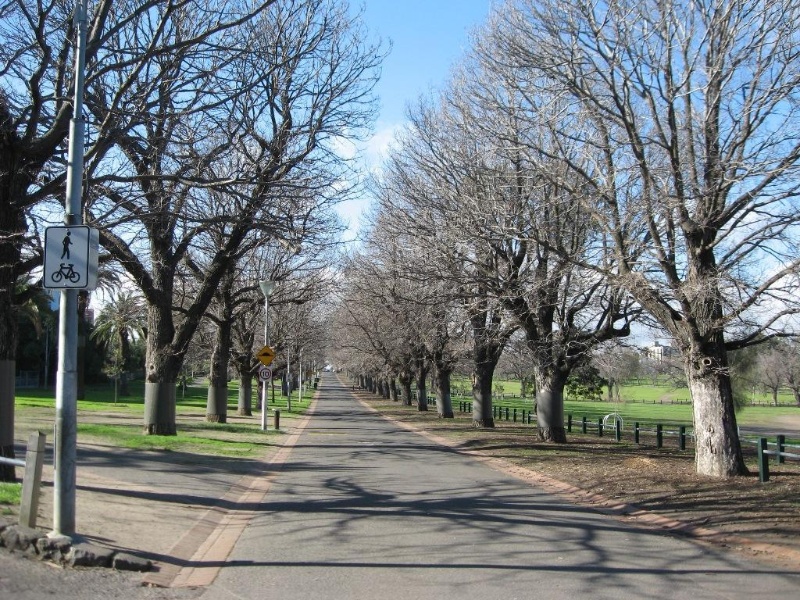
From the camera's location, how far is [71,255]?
7.51 metres

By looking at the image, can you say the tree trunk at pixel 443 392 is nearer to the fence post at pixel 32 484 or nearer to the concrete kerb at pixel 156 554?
the concrete kerb at pixel 156 554

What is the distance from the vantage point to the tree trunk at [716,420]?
45.0 feet

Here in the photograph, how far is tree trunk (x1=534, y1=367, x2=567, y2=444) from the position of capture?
74.6 ft

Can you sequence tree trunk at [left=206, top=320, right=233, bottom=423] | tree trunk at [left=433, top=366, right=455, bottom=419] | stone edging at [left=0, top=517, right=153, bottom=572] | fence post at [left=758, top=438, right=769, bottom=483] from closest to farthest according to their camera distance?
1. stone edging at [left=0, top=517, right=153, bottom=572]
2. fence post at [left=758, top=438, right=769, bottom=483]
3. tree trunk at [left=206, top=320, right=233, bottom=423]
4. tree trunk at [left=433, top=366, right=455, bottom=419]

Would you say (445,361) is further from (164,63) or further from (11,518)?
(11,518)

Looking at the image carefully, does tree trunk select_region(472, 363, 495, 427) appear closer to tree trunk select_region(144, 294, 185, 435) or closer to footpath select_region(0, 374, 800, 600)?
tree trunk select_region(144, 294, 185, 435)

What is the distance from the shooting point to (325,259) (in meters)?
30.2

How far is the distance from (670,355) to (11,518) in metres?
16.3

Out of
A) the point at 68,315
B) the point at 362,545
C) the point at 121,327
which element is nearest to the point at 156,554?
the point at 362,545

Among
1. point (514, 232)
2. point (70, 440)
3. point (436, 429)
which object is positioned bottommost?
point (436, 429)

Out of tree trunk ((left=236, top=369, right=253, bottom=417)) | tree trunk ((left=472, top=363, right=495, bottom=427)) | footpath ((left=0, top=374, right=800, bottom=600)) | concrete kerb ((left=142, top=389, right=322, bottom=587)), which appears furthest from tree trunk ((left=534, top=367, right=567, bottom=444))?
tree trunk ((left=236, top=369, right=253, bottom=417))

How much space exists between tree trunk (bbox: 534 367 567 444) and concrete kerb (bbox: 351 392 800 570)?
228 inches

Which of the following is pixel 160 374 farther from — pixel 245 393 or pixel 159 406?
pixel 245 393

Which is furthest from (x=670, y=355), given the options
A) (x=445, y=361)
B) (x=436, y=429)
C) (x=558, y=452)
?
(x=445, y=361)
